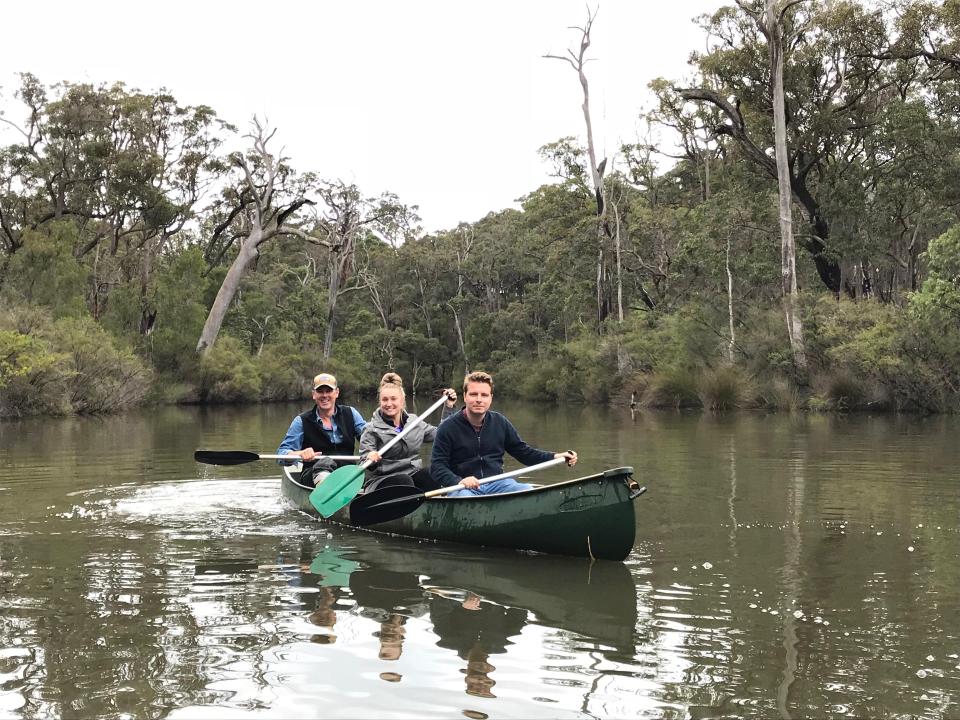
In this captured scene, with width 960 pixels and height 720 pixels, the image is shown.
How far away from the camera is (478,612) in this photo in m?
5.80

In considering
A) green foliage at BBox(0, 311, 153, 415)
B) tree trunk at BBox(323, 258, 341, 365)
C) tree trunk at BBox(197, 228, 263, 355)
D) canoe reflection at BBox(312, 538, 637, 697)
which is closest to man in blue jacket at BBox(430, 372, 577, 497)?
canoe reflection at BBox(312, 538, 637, 697)

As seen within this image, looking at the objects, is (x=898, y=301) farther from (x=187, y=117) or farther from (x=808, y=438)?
(x=187, y=117)

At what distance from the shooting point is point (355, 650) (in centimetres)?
498

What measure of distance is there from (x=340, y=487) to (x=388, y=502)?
2.33 feet

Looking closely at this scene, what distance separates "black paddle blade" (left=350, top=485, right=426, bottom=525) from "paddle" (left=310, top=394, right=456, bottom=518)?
1.11 feet

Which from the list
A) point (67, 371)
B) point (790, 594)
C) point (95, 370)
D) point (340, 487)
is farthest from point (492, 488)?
point (95, 370)

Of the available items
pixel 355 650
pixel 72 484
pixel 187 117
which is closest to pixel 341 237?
pixel 187 117

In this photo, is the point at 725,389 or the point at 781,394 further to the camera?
the point at 725,389

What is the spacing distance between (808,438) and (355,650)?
1393cm

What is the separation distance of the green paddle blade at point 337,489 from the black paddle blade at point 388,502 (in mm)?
339

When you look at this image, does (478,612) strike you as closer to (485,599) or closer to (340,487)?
Result: (485,599)

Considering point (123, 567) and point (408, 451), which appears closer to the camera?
point (123, 567)

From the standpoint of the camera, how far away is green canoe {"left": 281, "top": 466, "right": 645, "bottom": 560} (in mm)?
6809

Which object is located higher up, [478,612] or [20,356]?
[20,356]
